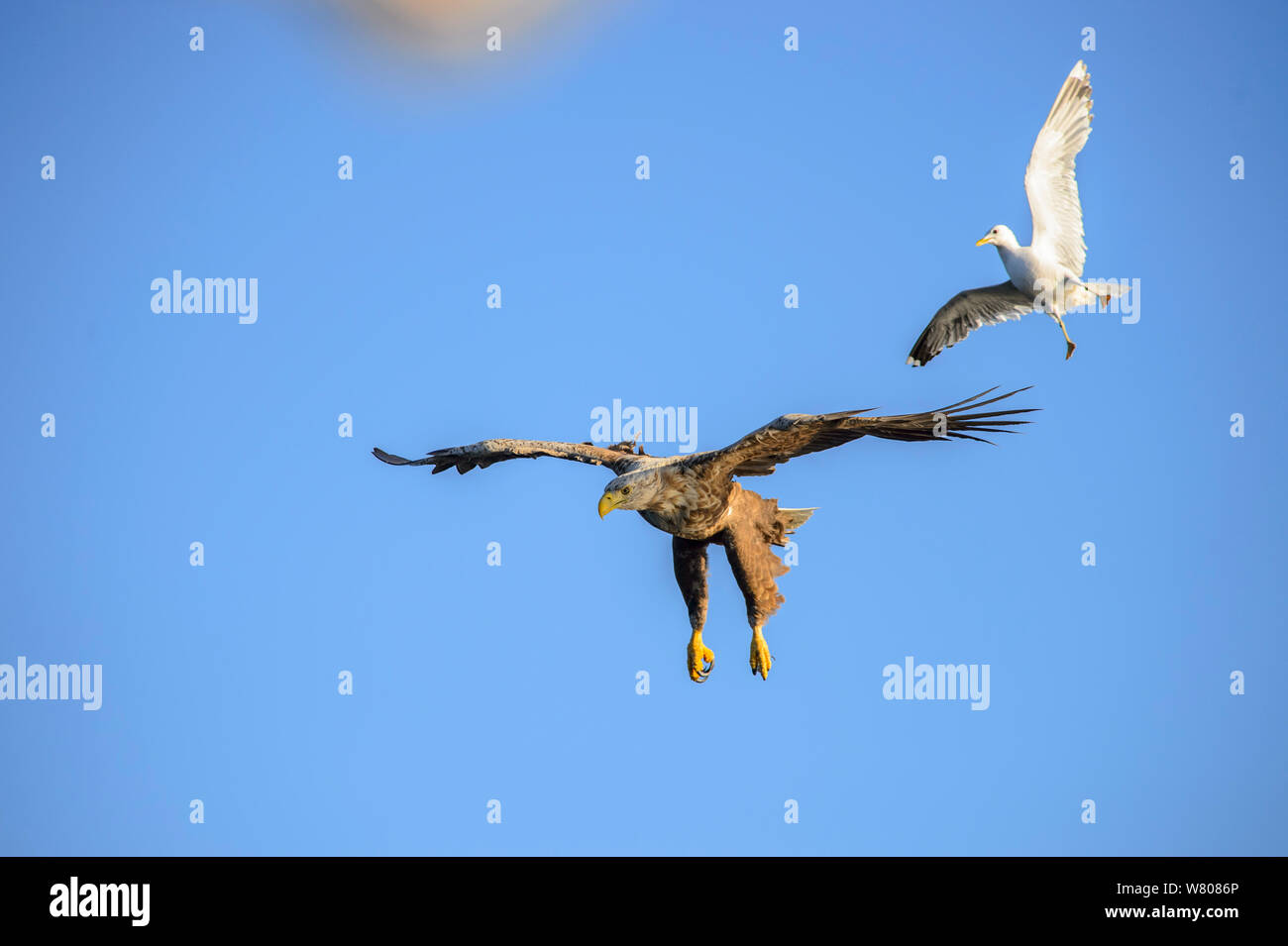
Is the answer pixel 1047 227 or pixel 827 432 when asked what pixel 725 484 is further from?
pixel 1047 227

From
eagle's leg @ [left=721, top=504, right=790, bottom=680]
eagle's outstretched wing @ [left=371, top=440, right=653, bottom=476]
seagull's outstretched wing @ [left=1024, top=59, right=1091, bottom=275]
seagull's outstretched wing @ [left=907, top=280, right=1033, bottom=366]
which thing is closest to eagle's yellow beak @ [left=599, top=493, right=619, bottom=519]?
eagle's outstretched wing @ [left=371, top=440, right=653, bottom=476]

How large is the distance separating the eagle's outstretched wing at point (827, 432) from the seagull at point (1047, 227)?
464 cm

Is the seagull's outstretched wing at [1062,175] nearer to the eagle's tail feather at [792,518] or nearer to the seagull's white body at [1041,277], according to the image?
the seagull's white body at [1041,277]

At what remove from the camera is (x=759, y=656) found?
47.7 ft

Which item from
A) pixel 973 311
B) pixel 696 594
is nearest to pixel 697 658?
pixel 696 594

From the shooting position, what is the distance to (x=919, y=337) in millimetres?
17828

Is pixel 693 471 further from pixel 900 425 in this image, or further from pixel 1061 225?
pixel 1061 225

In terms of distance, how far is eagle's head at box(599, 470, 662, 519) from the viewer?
13.2 meters

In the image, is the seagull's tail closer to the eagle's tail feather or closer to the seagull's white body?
the seagull's white body

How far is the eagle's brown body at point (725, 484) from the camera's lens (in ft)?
A: 42.0

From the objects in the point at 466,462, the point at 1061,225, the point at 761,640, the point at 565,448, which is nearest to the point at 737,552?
the point at 761,640

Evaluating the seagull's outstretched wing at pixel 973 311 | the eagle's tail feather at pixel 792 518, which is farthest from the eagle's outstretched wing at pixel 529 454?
the seagull's outstretched wing at pixel 973 311

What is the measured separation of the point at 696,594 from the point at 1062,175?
6643 millimetres

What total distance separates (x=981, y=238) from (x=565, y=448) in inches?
221
